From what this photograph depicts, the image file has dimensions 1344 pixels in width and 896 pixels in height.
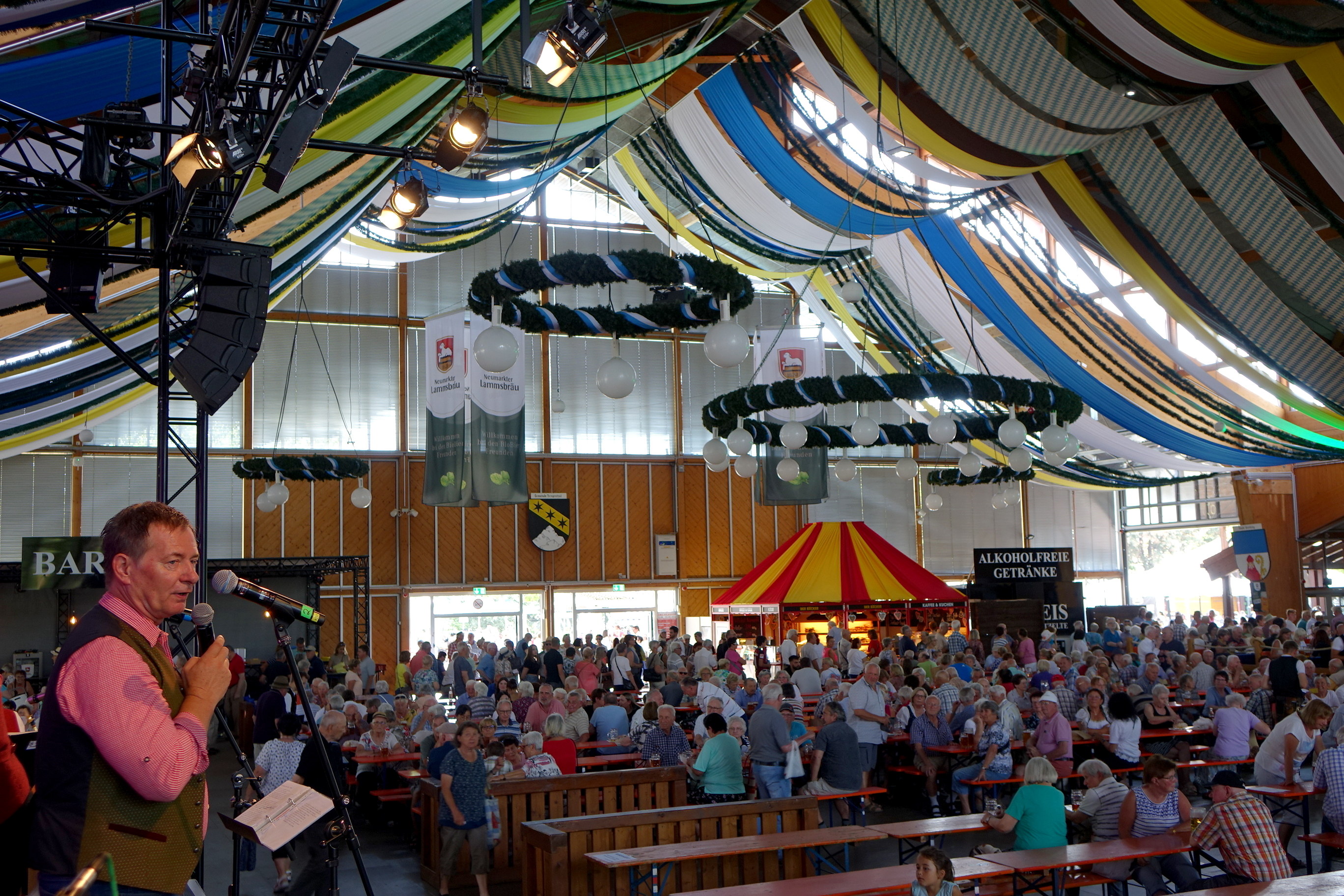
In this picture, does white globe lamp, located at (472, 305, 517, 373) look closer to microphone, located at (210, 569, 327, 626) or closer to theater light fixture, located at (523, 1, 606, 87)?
→ theater light fixture, located at (523, 1, 606, 87)

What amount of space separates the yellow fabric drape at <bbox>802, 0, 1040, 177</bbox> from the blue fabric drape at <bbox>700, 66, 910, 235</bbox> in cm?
98

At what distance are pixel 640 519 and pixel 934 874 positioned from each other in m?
16.8

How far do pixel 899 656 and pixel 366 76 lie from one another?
9.81 m

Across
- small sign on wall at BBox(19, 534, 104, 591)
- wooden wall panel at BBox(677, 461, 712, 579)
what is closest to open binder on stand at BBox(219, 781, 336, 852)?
small sign on wall at BBox(19, 534, 104, 591)

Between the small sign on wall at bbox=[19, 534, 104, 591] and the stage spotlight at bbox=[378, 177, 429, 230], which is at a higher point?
the stage spotlight at bbox=[378, 177, 429, 230]

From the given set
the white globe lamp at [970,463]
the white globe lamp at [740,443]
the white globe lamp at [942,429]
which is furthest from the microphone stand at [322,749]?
the white globe lamp at [970,463]

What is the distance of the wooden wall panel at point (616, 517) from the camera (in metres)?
20.4

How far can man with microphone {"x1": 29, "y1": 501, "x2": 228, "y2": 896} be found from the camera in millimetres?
1482

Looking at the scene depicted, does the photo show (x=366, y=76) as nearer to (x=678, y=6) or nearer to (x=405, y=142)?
(x=405, y=142)

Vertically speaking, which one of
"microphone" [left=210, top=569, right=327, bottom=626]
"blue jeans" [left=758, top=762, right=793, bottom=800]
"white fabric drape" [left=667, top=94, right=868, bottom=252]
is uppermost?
"white fabric drape" [left=667, top=94, right=868, bottom=252]

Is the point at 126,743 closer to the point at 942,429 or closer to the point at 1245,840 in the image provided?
the point at 1245,840

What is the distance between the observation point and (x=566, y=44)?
5.30 m

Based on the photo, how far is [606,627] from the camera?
20391 millimetres

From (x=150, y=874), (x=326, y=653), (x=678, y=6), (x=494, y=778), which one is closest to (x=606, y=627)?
(x=326, y=653)
